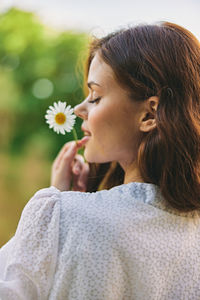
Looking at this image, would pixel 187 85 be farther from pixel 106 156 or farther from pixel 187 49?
pixel 106 156

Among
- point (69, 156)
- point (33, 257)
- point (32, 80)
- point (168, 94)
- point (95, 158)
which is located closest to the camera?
point (33, 257)

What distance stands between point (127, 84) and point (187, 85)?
0.13 metres

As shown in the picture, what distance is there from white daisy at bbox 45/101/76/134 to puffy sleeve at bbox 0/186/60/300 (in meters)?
0.30

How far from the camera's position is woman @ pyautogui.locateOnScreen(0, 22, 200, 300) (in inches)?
27.0

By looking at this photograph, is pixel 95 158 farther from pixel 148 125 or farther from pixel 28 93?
pixel 28 93

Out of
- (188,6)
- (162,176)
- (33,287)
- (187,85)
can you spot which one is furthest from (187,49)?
(188,6)

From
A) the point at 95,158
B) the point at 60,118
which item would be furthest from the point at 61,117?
the point at 95,158

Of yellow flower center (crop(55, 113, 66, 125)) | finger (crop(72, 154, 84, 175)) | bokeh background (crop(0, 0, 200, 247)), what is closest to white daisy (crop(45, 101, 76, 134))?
yellow flower center (crop(55, 113, 66, 125))

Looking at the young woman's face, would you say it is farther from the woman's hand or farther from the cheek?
the woman's hand

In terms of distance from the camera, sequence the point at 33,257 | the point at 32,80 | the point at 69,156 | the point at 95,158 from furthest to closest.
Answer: the point at 32,80 < the point at 69,156 < the point at 95,158 < the point at 33,257

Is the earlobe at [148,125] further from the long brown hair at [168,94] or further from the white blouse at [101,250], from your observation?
the white blouse at [101,250]

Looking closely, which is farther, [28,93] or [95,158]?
[28,93]

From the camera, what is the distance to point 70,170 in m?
1.21

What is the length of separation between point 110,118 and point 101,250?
30cm
